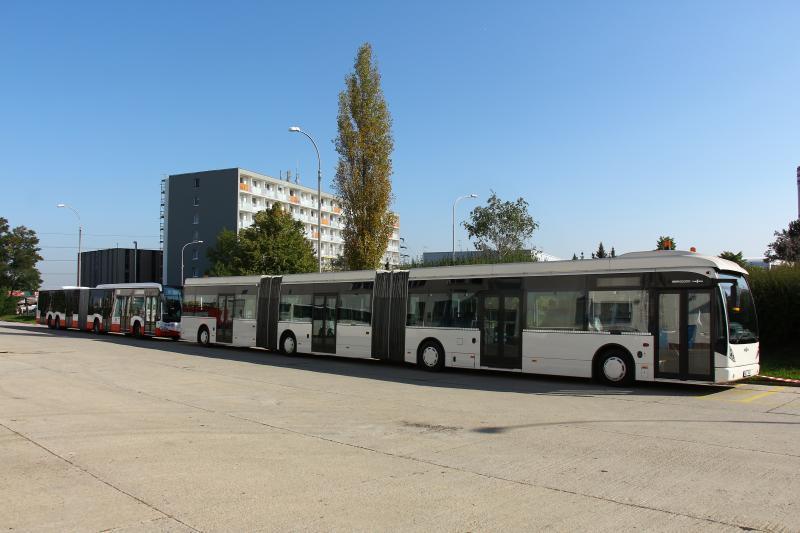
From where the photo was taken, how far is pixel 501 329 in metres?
16.7

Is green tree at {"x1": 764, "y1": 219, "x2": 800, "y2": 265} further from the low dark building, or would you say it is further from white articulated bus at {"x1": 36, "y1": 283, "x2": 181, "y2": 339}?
the low dark building

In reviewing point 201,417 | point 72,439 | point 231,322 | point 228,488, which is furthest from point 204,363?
point 228,488

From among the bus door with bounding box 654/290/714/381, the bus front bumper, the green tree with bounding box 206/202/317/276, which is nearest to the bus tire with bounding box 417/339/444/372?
the bus door with bounding box 654/290/714/381

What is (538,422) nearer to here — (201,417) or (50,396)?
(201,417)

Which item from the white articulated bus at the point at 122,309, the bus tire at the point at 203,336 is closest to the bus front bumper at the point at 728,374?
the bus tire at the point at 203,336

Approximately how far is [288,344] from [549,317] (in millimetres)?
11290

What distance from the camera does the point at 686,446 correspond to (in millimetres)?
8016

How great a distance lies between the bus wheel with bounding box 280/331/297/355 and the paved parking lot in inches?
358

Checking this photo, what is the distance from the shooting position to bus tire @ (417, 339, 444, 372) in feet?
59.5

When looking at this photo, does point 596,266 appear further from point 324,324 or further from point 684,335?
point 324,324

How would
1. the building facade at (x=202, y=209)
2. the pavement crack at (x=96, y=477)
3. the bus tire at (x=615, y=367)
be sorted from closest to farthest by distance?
1. the pavement crack at (x=96, y=477)
2. the bus tire at (x=615, y=367)
3. the building facade at (x=202, y=209)

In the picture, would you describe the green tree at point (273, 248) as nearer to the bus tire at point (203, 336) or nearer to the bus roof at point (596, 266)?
the bus tire at point (203, 336)

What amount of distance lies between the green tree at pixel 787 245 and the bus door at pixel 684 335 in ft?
82.0

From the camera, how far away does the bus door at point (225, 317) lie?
26109 mm
